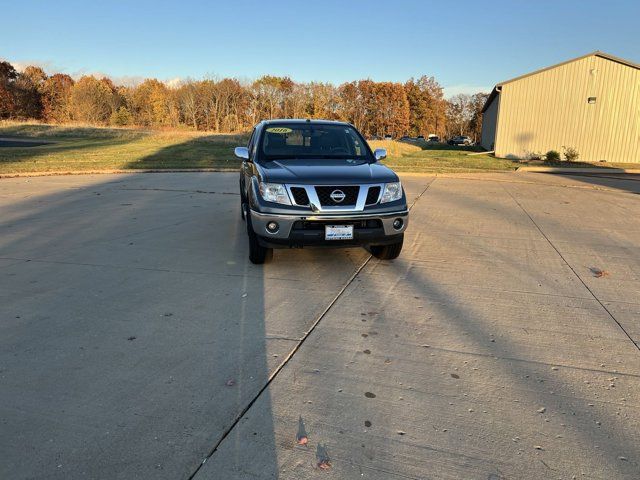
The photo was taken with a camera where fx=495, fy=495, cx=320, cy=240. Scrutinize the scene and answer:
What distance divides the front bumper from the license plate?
4cm

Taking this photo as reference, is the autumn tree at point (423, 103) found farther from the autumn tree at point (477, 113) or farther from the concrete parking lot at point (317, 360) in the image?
the concrete parking lot at point (317, 360)

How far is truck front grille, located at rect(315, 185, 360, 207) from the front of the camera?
17.4ft

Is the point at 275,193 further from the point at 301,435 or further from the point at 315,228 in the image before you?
the point at 301,435

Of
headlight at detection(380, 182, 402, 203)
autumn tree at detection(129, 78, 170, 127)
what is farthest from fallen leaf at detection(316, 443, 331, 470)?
autumn tree at detection(129, 78, 170, 127)

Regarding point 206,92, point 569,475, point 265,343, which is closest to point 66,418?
point 265,343

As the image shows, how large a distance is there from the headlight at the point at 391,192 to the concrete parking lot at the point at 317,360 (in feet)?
2.73

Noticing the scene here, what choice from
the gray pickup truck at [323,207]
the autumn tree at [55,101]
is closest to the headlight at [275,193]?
the gray pickup truck at [323,207]

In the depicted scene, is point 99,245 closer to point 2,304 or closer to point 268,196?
point 2,304

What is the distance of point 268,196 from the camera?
5387mm

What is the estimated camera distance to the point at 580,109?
1006 inches

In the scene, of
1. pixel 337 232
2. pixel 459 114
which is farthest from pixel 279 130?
pixel 459 114

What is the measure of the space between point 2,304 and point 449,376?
3.99 metres

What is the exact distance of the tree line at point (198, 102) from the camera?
2741 inches

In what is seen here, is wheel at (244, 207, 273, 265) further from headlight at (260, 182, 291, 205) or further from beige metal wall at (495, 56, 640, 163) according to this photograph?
beige metal wall at (495, 56, 640, 163)
